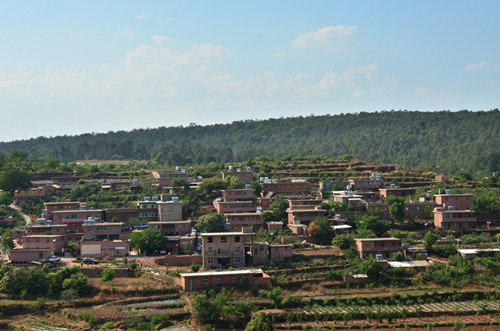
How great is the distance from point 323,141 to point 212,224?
203 feet

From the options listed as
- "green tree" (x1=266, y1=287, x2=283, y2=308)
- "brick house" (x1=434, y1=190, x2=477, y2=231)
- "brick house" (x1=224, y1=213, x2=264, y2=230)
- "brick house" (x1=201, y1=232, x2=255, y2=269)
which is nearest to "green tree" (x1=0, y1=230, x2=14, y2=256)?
"brick house" (x1=201, y1=232, x2=255, y2=269)

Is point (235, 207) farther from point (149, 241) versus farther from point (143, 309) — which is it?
point (143, 309)

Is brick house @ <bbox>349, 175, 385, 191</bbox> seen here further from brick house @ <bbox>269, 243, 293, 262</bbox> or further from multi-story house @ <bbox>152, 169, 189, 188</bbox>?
brick house @ <bbox>269, 243, 293, 262</bbox>

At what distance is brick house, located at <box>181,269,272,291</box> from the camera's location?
85.7 feet

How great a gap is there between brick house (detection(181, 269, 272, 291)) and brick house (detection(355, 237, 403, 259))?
5432 millimetres

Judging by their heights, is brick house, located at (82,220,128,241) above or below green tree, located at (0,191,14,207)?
below

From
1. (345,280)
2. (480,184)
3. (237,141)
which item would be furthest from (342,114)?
(345,280)

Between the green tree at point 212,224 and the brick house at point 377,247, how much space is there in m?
6.70

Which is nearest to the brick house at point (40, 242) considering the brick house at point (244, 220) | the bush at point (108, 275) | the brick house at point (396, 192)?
the bush at point (108, 275)

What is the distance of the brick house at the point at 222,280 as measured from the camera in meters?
26.1

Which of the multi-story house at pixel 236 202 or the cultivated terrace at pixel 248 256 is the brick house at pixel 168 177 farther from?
the multi-story house at pixel 236 202

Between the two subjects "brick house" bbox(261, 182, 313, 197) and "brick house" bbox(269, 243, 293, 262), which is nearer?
"brick house" bbox(269, 243, 293, 262)

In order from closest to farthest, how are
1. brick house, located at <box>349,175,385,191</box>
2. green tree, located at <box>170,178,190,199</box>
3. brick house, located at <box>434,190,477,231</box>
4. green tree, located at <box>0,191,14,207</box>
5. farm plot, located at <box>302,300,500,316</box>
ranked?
farm plot, located at <box>302,300,500,316</box> < brick house, located at <box>434,190,477,231</box> < green tree, located at <box>0,191,14,207</box> < green tree, located at <box>170,178,190,199</box> < brick house, located at <box>349,175,385,191</box>

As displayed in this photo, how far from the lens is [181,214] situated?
117 ft
